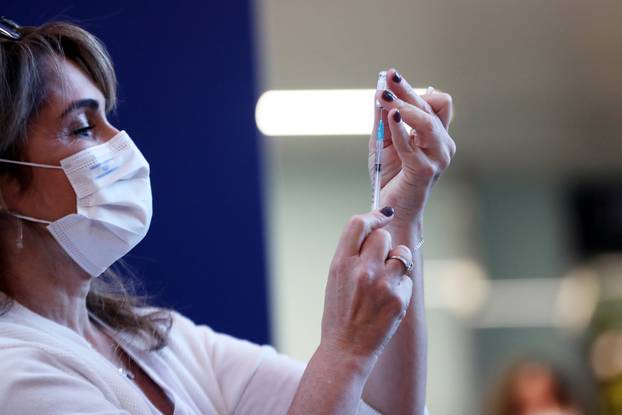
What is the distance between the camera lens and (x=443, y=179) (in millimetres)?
7352

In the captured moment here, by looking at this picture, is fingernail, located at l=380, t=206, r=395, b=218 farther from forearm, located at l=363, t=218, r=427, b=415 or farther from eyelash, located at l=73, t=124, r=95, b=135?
eyelash, located at l=73, t=124, r=95, b=135

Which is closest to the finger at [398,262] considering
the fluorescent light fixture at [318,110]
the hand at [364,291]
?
the hand at [364,291]

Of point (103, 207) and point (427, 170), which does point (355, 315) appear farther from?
point (103, 207)

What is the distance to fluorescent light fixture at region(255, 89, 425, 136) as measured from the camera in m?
4.39

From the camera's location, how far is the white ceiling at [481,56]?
12.8ft

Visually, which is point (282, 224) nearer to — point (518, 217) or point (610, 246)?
point (518, 217)

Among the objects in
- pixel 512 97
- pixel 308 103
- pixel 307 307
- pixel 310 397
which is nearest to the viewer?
pixel 310 397

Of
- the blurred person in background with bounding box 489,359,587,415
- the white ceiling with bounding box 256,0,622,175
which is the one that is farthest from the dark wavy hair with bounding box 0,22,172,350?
the blurred person in background with bounding box 489,359,587,415

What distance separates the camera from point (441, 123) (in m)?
1.35

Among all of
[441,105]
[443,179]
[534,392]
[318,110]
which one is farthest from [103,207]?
[443,179]

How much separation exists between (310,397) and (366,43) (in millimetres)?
3118

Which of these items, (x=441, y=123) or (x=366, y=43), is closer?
(x=441, y=123)

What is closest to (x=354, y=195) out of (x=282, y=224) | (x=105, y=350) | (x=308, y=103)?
(x=282, y=224)

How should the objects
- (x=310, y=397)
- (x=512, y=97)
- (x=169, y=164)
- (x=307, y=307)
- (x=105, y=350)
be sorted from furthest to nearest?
(x=307, y=307)
(x=512, y=97)
(x=169, y=164)
(x=105, y=350)
(x=310, y=397)
